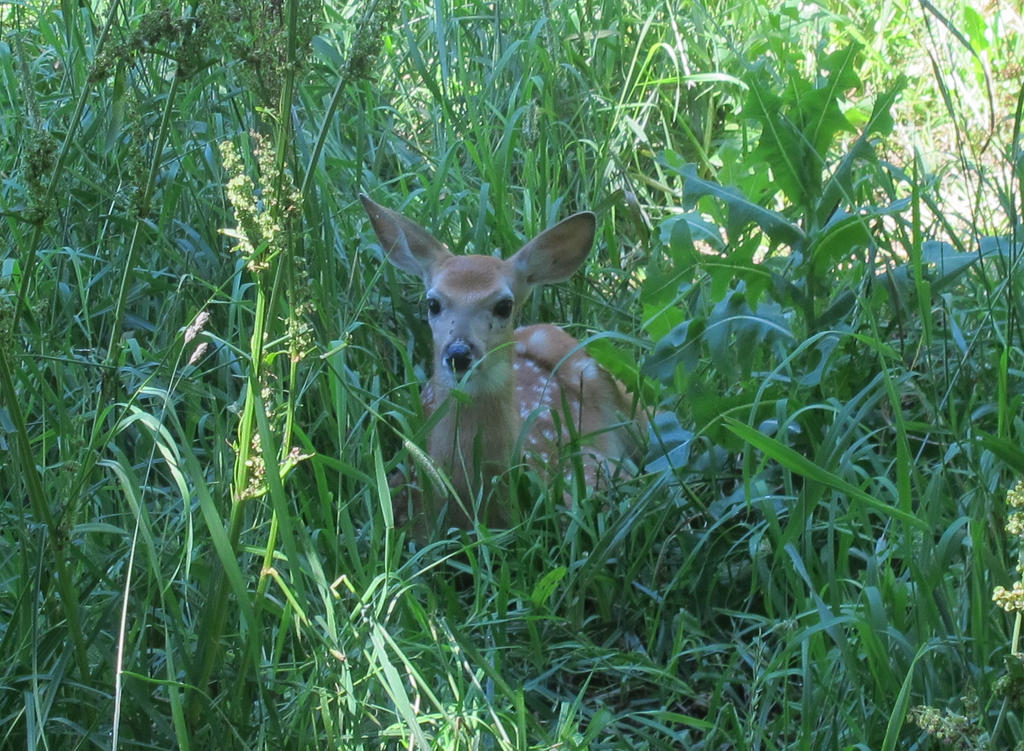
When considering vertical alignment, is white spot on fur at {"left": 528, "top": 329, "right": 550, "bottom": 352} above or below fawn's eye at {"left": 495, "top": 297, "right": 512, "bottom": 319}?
below

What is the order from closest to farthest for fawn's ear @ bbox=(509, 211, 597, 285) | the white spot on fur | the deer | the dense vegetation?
the dense vegetation → the deer → fawn's ear @ bbox=(509, 211, 597, 285) → the white spot on fur

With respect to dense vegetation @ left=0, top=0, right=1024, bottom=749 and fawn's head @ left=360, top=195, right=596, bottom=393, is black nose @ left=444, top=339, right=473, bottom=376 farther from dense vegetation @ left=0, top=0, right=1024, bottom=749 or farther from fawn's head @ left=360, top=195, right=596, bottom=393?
dense vegetation @ left=0, top=0, right=1024, bottom=749

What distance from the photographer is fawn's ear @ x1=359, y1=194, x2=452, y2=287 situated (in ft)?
13.8

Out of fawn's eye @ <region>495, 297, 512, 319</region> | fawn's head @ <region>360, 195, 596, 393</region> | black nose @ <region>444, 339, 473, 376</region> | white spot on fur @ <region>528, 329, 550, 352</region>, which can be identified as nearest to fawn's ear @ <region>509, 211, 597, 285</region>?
fawn's head @ <region>360, 195, 596, 393</region>

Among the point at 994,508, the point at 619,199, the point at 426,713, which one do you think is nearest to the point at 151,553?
the point at 426,713

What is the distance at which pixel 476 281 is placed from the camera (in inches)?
164

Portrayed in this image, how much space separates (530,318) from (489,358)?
3.07 ft

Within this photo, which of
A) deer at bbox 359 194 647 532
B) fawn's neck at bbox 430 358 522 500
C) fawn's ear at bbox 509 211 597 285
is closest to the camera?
deer at bbox 359 194 647 532

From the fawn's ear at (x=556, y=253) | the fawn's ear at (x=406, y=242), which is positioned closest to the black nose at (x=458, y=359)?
the fawn's ear at (x=406, y=242)

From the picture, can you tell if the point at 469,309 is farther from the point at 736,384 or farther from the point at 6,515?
the point at 6,515

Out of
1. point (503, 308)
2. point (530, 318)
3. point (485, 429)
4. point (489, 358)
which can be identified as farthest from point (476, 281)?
point (530, 318)

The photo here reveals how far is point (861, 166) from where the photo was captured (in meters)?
4.50

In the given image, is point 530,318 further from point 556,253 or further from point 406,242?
point 406,242

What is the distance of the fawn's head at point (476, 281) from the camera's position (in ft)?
13.2
